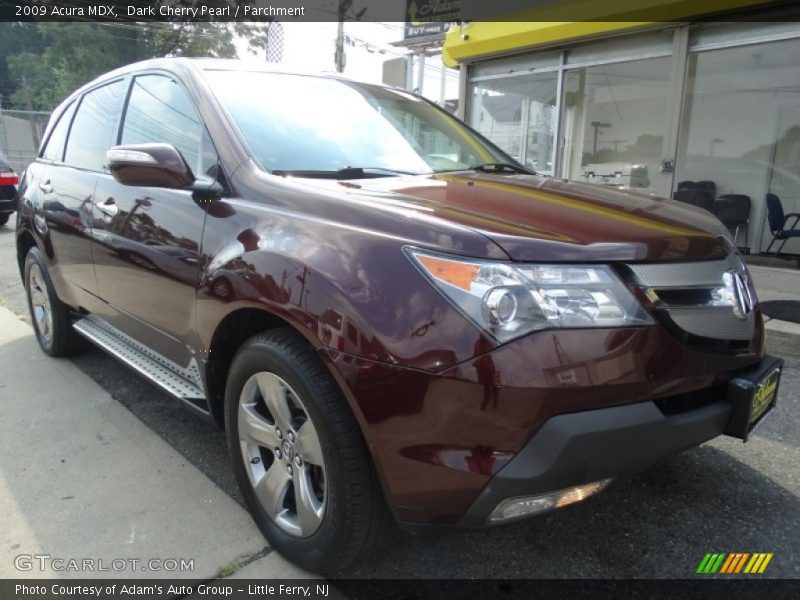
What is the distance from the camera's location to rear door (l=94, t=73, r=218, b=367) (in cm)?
237

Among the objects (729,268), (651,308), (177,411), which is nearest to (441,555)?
(651,308)

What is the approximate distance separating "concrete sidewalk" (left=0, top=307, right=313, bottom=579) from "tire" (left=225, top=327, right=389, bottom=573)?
0.17 meters

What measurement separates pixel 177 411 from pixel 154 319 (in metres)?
0.86

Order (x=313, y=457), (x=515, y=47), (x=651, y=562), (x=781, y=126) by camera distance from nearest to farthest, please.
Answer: (x=313, y=457) → (x=651, y=562) → (x=515, y=47) → (x=781, y=126)

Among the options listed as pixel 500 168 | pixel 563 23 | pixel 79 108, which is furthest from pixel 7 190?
pixel 500 168

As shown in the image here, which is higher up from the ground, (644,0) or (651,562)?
(644,0)

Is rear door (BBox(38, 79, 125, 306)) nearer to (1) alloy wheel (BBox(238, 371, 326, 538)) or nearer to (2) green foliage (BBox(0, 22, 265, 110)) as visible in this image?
(1) alloy wheel (BBox(238, 371, 326, 538))

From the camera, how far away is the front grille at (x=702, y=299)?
5.44 feet

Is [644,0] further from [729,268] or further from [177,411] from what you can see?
[177,411]

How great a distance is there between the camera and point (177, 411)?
3.31 m

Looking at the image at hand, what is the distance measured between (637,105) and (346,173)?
8.77 m

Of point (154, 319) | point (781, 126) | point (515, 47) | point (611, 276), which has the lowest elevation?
point (154, 319)


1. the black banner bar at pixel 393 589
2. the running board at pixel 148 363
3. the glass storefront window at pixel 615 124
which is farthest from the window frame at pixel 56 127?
the glass storefront window at pixel 615 124

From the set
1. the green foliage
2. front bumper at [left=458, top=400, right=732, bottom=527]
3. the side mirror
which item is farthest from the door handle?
the green foliage
